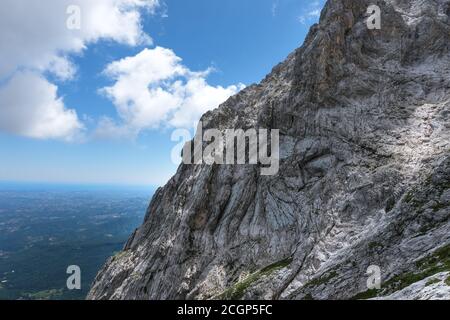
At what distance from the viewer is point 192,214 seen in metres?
57.3

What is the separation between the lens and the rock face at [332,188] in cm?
3225

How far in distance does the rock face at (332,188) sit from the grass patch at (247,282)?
218 millimetres

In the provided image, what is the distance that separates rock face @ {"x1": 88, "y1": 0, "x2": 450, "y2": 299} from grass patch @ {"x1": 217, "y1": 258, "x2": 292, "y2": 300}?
0.22 metres

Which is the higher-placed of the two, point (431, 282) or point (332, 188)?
point (332, 188)

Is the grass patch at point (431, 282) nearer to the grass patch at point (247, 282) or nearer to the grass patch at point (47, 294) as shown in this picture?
the grass patch at point (247, 282)

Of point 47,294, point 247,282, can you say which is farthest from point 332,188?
point 47,294

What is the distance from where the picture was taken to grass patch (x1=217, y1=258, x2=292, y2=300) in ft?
130

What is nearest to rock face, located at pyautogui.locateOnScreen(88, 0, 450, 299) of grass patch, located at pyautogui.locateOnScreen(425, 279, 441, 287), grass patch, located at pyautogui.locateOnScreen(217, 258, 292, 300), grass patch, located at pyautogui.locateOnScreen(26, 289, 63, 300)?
grass patch, located at pyautogui.locateOnScreen(217, 258, 292, 300)

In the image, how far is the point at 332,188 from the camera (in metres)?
44.1

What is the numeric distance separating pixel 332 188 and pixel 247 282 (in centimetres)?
1752

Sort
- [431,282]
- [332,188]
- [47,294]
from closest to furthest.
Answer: [431,282] < [332,188] < [47,294]

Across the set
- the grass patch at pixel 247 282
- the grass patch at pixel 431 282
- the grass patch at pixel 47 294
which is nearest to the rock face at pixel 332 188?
the grass patch at pixel 247 282

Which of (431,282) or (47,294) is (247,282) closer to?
(431,282)
